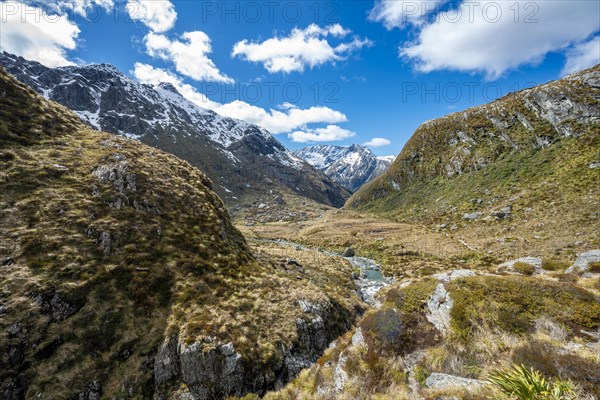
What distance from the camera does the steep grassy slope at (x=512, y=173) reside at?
1837 inches

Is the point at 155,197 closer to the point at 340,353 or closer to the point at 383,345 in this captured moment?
the point at 340,353

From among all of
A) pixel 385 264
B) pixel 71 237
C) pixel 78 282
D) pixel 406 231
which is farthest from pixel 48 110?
pixel 406 231

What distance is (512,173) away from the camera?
2980 inches

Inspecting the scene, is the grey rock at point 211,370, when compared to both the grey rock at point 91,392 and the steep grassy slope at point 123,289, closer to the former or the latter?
the steep grassy slope at point 123,289

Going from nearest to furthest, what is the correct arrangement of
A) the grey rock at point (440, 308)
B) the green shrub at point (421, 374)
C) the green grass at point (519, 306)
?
the green shrub at point (421, 374), the green grass at point (519, 306), the grey rock at point (440, 308)

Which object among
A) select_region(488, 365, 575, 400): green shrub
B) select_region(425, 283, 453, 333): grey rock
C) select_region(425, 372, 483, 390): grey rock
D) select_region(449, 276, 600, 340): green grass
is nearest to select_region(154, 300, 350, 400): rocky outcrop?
select_region(425, 283, 453, 333): grey rock

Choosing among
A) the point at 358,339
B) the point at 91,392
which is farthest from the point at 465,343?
the point at 91,392

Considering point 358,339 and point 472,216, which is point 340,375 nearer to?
point 358,339

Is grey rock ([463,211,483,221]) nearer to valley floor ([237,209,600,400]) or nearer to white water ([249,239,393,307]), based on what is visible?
white water ([249,239,393,307])

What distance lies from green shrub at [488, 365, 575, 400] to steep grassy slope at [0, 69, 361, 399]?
14.3 meters

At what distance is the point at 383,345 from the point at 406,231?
214 feet

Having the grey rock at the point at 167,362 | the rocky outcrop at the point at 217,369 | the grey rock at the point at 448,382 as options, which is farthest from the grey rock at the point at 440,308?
the grey rock at the point at 167,362

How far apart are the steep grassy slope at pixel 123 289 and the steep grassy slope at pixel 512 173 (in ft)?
139

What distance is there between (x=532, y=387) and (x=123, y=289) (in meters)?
24.4
